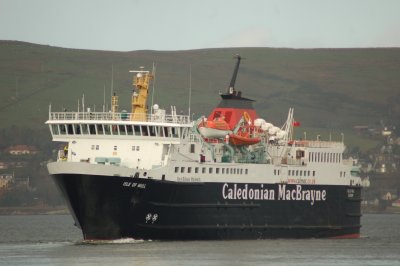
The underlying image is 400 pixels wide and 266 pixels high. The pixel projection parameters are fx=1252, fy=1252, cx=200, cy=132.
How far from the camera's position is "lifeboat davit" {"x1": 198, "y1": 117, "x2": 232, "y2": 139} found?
60969mm

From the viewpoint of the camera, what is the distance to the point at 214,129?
6138cm

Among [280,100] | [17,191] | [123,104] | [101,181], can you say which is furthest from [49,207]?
[101,181]

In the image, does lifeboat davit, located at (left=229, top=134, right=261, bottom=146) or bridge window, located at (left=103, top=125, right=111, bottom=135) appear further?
lifeboat davit, located at (left=229, top=134, right=261, bottom=146)

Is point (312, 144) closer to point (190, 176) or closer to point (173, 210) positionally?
point (190, 176)

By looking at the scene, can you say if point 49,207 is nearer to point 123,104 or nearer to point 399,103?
point 123,104

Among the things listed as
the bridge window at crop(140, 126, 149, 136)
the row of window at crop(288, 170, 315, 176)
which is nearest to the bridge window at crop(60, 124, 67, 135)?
the bridge window at crop(140, 126, 149, 136)

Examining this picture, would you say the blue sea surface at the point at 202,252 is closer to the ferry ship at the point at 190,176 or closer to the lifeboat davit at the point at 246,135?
the ferry ship at the point at 190,176

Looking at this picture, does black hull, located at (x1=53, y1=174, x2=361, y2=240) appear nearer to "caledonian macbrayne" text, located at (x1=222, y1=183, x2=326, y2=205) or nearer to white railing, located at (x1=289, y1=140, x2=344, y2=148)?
"caledonian macbrayne" text, located at (x1=222, y1=183, x2=326, y2=205)

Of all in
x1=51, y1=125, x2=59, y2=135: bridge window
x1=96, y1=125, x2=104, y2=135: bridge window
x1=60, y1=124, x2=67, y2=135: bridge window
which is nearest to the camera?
x1=96, y1=125, x2=104, y2=135: bridge window

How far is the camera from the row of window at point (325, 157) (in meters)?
66.7

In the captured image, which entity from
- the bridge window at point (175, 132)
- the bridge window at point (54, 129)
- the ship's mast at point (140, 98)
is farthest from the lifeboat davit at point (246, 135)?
the bridge window at point (54, 129)

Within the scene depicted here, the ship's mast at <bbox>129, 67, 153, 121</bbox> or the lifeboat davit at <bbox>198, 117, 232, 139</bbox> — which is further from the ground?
the ship's mast at <bbox>129, 67, 153, 121</bbox>

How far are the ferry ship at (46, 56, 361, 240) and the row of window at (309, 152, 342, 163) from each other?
0.28 ft

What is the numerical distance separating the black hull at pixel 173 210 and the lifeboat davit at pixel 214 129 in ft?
8.40
